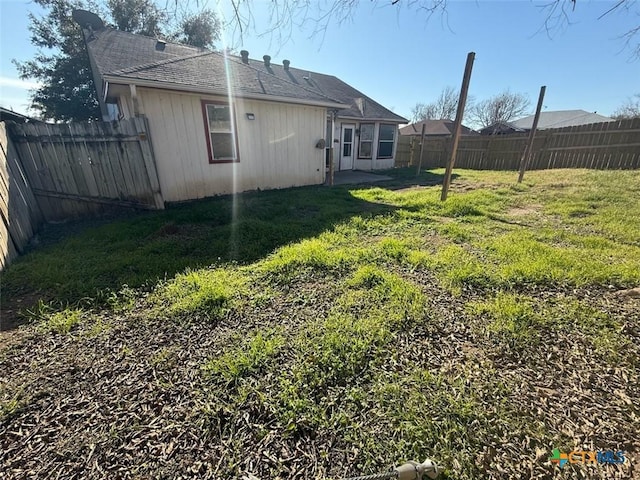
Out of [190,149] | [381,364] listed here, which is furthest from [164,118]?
[381,364]

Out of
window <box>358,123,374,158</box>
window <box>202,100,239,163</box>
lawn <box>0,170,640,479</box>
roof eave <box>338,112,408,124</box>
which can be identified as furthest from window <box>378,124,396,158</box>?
lawn <box>0,170,640,479</box>

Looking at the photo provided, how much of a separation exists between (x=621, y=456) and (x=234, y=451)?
1882mm

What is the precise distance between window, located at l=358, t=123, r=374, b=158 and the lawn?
32.1 ft

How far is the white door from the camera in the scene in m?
12.1

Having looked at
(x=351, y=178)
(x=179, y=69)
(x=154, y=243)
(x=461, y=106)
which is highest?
(x=179, y=69)

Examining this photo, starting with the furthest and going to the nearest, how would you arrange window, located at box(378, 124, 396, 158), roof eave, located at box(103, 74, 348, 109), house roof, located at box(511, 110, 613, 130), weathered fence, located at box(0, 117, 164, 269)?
house roof, located at box(511, 110, 613, 130) → window, located at box(378, 124, 396, 158) → weathered fence, located at box(0, 117, 164, 269) → roof eave, located at box(103, 74, 348, 109)

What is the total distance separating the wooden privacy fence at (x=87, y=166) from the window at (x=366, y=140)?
31.0ft

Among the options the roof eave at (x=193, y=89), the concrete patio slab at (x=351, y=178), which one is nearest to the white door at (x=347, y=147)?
the concrete patio slab at (x=351, y=178)

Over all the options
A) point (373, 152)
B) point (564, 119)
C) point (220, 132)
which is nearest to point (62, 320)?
point (220, 132)

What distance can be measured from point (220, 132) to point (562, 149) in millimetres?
13402

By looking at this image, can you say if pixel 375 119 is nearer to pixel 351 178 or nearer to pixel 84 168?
pixel 351 178

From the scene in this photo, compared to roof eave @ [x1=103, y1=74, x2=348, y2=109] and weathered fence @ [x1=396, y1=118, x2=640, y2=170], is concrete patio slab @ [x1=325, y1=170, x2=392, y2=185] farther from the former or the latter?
weathered fence @ [x1=396, y1=118, x2=640, y2=170]

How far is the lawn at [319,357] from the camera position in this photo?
1.38 meters

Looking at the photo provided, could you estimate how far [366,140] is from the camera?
12875 millimetres
